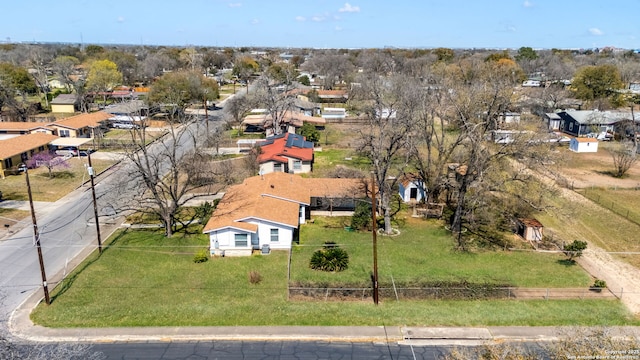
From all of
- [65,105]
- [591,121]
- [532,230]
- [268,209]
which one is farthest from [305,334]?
[65,105]

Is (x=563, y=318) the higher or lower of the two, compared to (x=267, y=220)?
lower

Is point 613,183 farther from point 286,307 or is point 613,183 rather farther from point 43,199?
point 43,199

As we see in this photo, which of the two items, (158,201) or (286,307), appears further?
(158,201)

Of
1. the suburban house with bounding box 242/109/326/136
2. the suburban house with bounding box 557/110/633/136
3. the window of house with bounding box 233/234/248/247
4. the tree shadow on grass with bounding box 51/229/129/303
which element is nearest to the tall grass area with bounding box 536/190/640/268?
the window of house with bounding box 233/234/248/247

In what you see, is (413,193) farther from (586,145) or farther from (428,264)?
(586,145)

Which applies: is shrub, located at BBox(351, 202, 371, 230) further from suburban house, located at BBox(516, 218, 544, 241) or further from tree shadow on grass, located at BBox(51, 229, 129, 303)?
tree shadow on grass, located at BBox(51, 229, 129, 303)

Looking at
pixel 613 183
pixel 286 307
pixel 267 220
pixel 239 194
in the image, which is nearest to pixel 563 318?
pixel 286 307

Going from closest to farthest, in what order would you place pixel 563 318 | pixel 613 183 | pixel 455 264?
pixel 563 318 < pixel 455 264 < pixel 613 183
